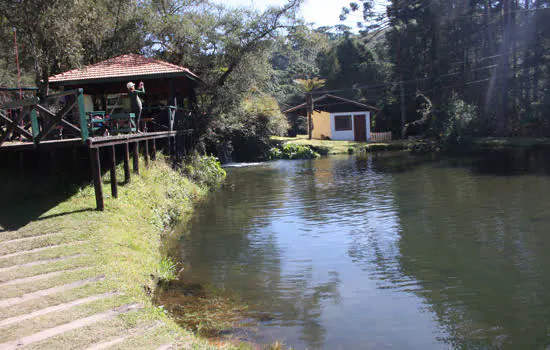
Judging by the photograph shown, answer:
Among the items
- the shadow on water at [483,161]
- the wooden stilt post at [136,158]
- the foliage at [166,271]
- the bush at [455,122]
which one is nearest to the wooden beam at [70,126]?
the foliage at [166,271]

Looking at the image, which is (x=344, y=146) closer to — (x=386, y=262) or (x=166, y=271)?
(x=386, y=262)

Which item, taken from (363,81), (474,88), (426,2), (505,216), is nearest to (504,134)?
(474,88)

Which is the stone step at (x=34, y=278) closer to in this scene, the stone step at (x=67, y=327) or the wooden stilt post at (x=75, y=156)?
the stone step at (x=67, y=327)

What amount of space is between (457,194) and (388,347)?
12273 millimetres

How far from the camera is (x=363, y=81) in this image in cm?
5797

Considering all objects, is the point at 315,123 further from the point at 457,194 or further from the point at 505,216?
the point at 505,216

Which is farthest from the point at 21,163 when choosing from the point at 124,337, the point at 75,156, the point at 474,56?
the point at 474,56

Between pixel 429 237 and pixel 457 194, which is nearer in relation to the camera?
pixel 429 237

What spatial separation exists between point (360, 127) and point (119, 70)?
30.5 m

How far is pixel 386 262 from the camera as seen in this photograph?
31.3ft

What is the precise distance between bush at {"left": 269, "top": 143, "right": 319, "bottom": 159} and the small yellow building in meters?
8.48

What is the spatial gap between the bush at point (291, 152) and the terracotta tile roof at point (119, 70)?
17.5m

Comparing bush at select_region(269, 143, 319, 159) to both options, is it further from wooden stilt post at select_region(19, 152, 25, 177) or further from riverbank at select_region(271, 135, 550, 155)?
wooden stilt post at select_region(19, 152, 25, 177)

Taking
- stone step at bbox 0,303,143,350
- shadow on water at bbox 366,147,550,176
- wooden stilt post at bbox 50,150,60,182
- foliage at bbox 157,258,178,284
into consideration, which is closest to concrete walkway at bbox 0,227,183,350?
stone step at bbox 0,303,143,350
